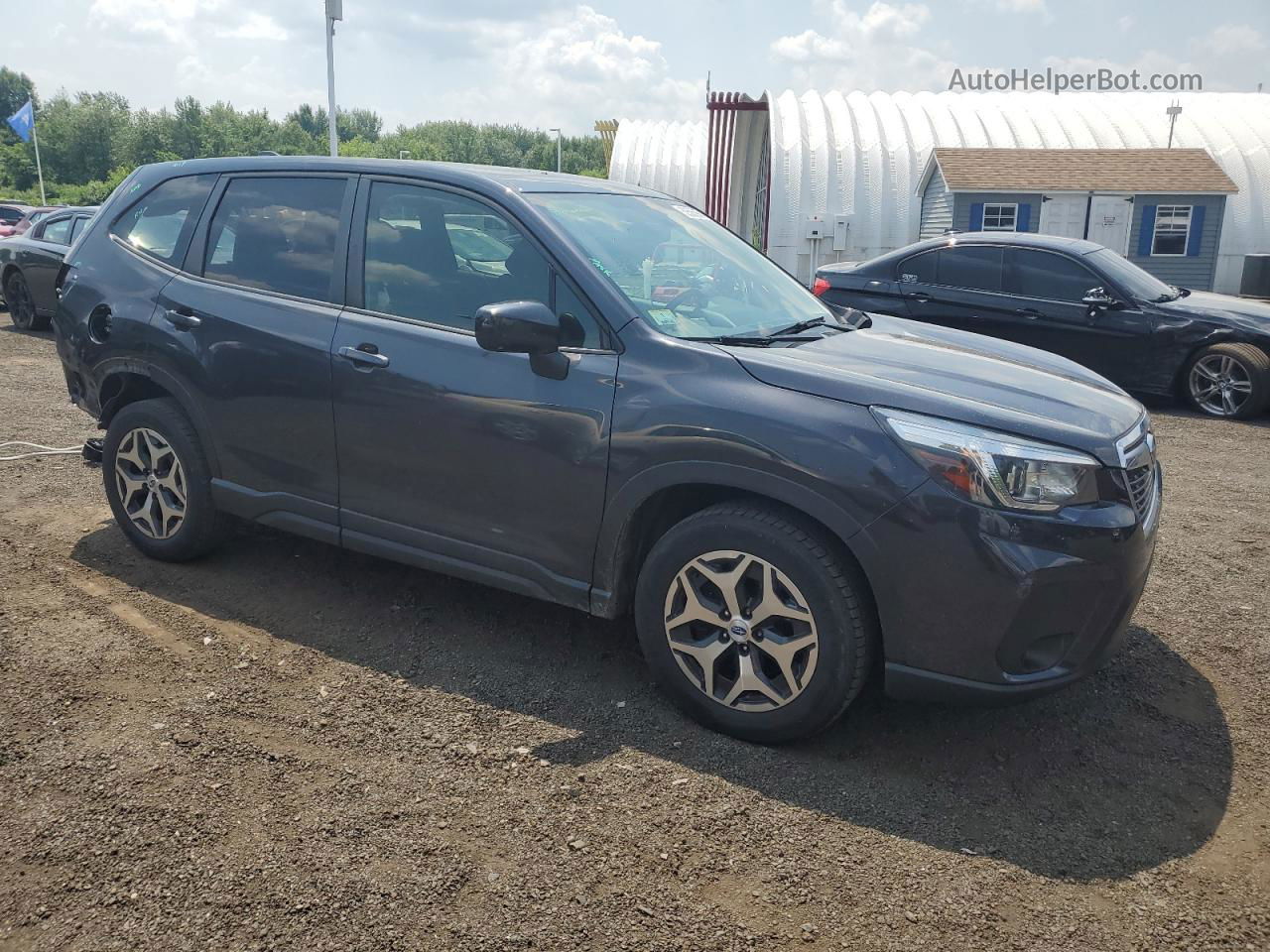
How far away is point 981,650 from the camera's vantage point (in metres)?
3.08

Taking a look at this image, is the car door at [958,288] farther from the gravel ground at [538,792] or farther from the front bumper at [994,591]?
the front bumper at [994,591]

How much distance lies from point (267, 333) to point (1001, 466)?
2.92 meters

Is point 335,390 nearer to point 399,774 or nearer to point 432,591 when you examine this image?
point 432,591

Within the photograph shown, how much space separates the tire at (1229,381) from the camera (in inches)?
368

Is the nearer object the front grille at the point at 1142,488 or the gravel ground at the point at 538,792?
the gravel ground at the point at 538,792

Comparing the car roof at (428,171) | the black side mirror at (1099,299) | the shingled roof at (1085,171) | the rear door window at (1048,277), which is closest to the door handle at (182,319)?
the car roof at (428,171)

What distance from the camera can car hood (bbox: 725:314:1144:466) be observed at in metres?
3.15

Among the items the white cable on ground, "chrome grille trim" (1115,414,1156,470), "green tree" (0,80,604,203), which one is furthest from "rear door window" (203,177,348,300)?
"green tree" (0,80,604,203)

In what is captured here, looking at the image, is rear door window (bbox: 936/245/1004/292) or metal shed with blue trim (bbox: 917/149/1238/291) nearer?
rear door window (bbox: 936/245/1004/292)

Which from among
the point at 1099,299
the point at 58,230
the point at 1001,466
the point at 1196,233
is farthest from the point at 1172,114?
the point at 1001,466

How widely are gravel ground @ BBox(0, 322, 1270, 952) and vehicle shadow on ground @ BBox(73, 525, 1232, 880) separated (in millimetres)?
12

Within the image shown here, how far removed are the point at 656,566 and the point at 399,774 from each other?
1044mm

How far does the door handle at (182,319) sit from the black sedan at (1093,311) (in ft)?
22.9

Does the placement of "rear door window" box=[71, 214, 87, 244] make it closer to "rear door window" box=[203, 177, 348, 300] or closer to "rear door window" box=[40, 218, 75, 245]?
"rear door window" box=[40, 218, 75, 245]
